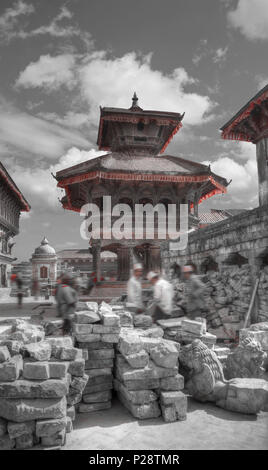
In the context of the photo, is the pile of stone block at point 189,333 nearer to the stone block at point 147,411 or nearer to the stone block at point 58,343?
the stone block at point 147,411

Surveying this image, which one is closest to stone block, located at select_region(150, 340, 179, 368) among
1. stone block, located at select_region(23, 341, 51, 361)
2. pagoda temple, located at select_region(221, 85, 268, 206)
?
stone block, located at select_region(23, 341, 51, 361)

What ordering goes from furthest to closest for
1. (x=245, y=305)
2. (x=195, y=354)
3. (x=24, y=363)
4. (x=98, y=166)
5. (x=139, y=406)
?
1. (x=98, y=166)
2. (x=245, y=305)
3. (x=195, y=354)
4. (x=139, y=406)
5. (x=24, y=363)

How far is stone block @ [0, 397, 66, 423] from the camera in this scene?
4363 mm

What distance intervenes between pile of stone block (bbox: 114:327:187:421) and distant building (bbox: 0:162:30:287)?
2027cm

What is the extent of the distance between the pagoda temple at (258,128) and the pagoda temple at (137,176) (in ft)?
10.7

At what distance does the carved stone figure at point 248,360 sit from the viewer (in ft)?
19.6

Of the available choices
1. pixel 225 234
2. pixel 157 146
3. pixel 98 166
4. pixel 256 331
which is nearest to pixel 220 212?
pixel 157 146

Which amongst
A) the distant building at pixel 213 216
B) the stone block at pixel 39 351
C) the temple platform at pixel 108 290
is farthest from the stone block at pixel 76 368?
the distant building at pixel 213 216

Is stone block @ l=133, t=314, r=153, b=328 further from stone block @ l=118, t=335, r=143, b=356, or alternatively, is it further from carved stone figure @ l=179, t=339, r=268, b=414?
stone block @ l=118, t=335, r=143, b=356

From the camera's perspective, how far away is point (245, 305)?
903 centimetres

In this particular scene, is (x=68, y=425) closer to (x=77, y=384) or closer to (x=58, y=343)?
(x=77, y=384)

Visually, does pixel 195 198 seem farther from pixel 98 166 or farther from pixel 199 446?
pixel 199 446

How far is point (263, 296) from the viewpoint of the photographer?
8.46 meters

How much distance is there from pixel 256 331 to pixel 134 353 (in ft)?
9.85
